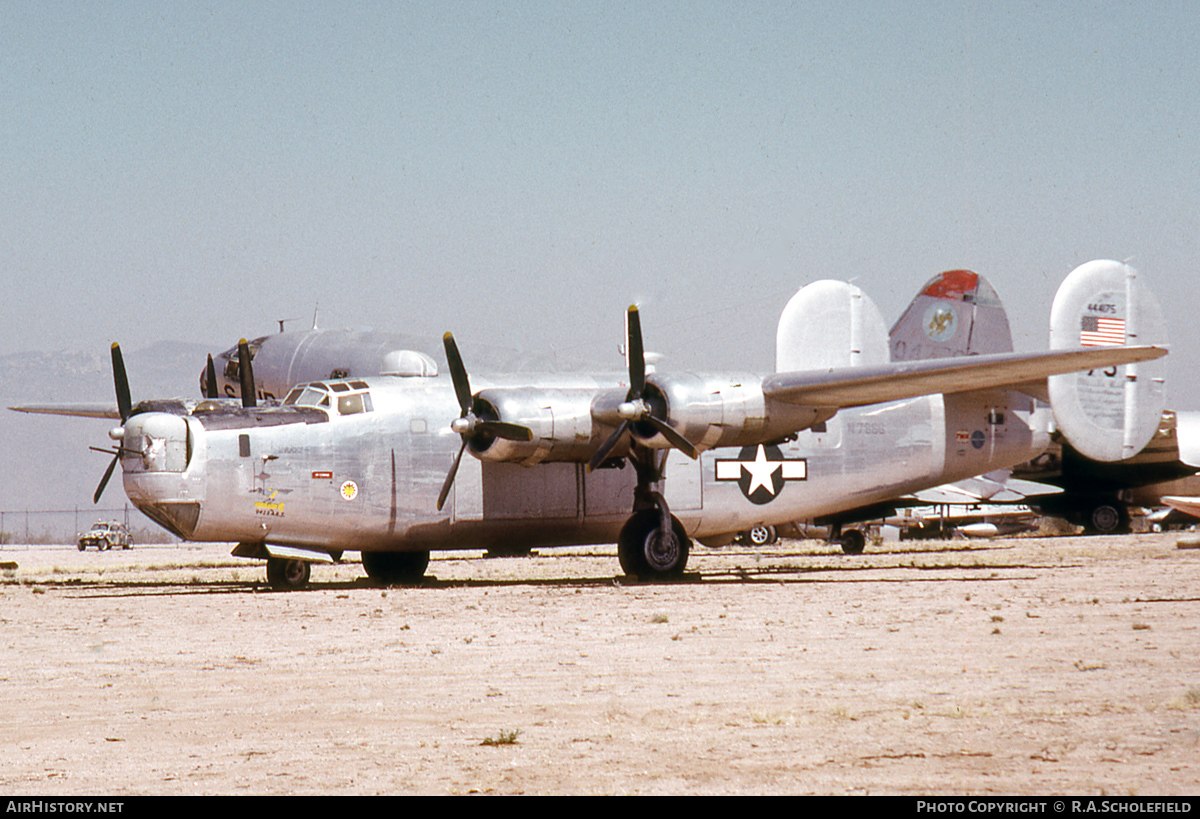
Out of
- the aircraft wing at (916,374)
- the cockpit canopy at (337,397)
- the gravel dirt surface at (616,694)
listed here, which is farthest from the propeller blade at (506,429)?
the aircraft wing at (916,374)

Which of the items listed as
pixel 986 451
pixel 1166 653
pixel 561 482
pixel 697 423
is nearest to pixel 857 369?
pixel 697 423

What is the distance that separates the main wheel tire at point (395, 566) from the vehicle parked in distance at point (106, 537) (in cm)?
4532

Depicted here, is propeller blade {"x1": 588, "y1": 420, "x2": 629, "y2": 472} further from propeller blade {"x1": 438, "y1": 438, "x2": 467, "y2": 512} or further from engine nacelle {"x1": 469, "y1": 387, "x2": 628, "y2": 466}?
propeller blade {"x1": 438, "y1": 438, "x2": 467, "y2": 512}

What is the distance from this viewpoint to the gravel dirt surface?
→ 5.88 m

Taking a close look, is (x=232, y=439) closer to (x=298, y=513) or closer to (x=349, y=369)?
(x=298, y=513)

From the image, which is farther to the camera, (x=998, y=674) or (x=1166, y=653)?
(x=1166, y=653)

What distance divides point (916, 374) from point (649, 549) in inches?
196

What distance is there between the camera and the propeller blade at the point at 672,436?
1898cm

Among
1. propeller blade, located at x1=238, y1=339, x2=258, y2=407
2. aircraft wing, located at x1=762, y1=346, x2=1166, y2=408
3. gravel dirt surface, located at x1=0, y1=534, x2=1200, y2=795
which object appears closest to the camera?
gravel dirt surface, located at x1=0, y1=534, x2=1200, y2=795

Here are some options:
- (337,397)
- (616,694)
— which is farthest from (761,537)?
(616,694)

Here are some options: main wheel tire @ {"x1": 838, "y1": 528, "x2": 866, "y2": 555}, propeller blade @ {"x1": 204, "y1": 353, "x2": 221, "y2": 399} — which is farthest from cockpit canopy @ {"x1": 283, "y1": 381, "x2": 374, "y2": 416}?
main wheel tire @ {"x1": 838, "y1": 528, "x2": 866, "y2": 555}

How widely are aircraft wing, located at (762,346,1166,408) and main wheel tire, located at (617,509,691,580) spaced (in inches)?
110

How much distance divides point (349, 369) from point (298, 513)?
27.8 ft

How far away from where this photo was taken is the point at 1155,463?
51.7 metres
